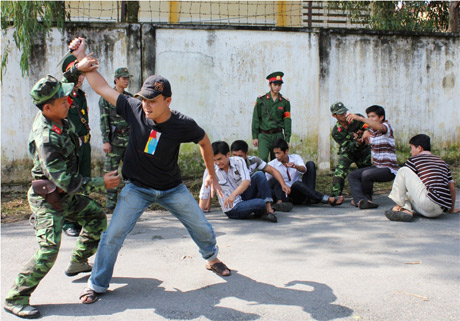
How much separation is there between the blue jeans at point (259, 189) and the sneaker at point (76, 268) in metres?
2.59

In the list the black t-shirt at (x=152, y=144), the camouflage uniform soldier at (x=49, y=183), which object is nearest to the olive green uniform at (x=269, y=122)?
the black t-shirt at (x=152, y=144)

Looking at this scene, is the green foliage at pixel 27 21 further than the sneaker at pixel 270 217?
Yes

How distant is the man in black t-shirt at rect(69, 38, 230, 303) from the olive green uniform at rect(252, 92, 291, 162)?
3.72m

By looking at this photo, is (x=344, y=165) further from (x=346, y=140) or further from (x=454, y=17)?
(x=454, y=17)

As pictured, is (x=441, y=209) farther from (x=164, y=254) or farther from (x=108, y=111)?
(x=108, y=111)

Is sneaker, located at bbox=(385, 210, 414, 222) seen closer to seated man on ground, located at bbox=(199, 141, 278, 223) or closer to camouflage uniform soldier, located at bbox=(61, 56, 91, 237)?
seated man on ground, located at bbox=(199, 141, 278, 223)

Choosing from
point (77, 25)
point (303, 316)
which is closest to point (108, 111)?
point (77, 25)

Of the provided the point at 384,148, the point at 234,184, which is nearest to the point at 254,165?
the point at 234,184

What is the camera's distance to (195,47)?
900cm

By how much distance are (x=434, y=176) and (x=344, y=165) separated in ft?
5.15

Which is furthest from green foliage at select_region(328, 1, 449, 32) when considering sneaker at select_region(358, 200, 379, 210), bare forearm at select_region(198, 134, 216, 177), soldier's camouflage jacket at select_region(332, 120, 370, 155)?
bare forearm at select_region(198, 134, 216, 177)

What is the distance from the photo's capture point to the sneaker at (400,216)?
6.01m

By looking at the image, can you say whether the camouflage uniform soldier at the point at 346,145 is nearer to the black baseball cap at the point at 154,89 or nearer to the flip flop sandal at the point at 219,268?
the flip flop sandal at the point at 219,268

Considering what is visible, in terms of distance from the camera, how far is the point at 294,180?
7.17 meters
